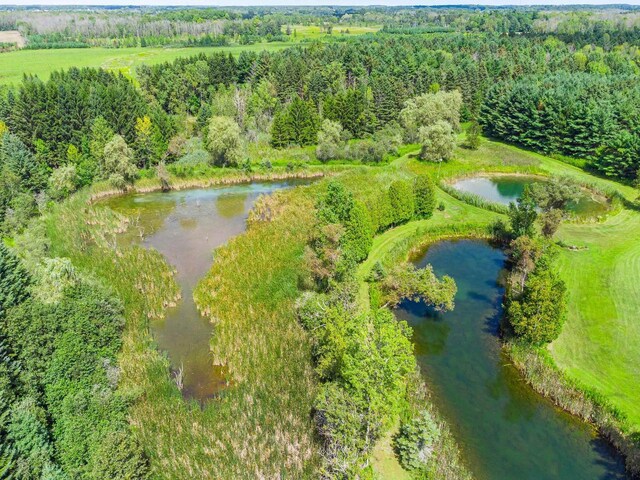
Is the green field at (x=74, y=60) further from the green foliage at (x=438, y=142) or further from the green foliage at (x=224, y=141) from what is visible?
the green foliage at (x=438, y=142)

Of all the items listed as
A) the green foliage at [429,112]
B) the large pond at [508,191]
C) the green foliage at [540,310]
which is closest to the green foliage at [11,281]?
the green foliage at [540,310]

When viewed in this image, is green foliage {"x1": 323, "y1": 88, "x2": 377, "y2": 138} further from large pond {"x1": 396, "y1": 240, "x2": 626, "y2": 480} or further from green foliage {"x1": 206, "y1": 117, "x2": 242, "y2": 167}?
large pond {"x1": 396, "y1": 240, "x2": 626, "y2": 480}

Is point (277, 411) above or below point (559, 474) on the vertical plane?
above

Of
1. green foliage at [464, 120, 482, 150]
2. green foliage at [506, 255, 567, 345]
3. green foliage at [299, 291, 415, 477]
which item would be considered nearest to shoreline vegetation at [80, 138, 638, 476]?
green foliage at [506, 255, 567, 345]

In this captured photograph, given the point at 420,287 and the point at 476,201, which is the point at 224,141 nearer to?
the point at 476,201

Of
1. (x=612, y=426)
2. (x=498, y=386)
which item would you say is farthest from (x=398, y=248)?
(x=612, y=426)

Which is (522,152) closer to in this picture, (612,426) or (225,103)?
(225,103)
